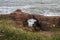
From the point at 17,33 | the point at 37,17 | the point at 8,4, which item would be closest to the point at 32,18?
the point at 37,17

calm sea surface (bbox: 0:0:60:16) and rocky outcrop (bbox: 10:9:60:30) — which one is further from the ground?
rocky outcrop (bbox: 10:9:60:30)

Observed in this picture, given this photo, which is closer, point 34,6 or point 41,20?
point 41,20

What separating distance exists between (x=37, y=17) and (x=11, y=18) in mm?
938

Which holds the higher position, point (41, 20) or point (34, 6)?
point (41, 20)

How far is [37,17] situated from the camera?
10.2 meters

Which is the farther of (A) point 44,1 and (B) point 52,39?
(A) point 44,1

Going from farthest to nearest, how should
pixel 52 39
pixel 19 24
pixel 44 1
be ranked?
pixel 44 1 < pixel 19 24 < pixel 52 39

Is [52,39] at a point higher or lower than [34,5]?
higher

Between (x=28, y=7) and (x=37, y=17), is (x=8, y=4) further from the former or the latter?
(x=37, y=17)

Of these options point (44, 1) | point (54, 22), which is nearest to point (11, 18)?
point (54, 22)

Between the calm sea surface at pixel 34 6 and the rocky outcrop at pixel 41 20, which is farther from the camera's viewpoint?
the calm sea surface at pixel 34 6

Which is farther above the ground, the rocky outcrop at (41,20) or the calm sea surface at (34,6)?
the rocky outcrop at (41,20)

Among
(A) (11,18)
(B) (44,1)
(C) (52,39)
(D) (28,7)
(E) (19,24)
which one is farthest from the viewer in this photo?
(B) (44,1)

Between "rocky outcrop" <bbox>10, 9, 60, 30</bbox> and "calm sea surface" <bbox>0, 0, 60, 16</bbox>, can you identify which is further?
"calm sea surface" <bbox>0, 0, 60, 16</bbox>
